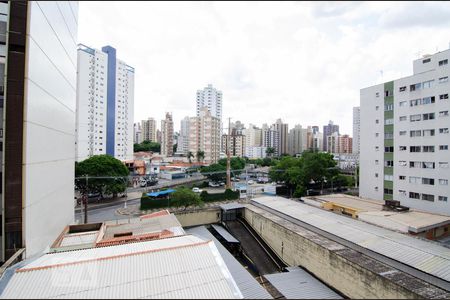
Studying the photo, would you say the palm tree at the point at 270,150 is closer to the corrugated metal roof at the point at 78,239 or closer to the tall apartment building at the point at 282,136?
the tall apartment building at the point at 282,136

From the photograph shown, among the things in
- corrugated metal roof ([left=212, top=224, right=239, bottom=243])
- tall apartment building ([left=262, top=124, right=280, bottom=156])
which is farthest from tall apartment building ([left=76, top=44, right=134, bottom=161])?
tall apartment building ([left=262, top=124, right=280, bottom=156])

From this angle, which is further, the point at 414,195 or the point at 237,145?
the point at 237,145

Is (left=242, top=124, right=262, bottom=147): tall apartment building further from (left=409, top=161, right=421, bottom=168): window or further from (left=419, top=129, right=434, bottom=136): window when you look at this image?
(left=419, top=129, right=434, bottom=136): window

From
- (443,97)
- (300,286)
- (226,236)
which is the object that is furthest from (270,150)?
(300,286)

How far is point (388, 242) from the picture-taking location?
Answer: 9172 millimetres

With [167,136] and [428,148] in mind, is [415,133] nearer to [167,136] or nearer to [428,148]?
[428,148]

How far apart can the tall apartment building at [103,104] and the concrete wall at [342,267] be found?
31.3m

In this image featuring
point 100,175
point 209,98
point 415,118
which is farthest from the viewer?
point 209,98

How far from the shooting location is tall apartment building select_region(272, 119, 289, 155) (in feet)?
253

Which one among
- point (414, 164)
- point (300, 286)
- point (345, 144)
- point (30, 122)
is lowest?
point (300, 286)

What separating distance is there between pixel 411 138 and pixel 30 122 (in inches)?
844

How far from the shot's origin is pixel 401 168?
57.9 ft

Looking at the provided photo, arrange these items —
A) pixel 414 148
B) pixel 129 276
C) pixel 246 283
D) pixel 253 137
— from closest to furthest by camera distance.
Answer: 1. pixel 129 276
2. pixel 246 283
3. pixel 414 148
4. pixel 253 137

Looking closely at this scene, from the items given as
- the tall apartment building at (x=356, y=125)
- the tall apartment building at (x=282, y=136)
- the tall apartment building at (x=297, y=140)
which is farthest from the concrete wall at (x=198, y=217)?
the tall apartment building at (x=297, y=140)
